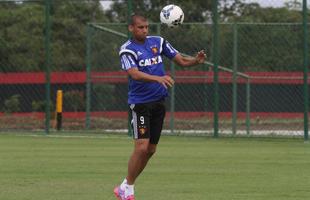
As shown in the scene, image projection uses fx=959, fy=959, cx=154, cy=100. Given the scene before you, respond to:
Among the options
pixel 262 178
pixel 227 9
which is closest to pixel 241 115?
pixel 227 9

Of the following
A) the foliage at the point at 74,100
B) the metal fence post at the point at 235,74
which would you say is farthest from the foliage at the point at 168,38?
the metal fence post at the point at 235,74

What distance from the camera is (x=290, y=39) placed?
914 inches

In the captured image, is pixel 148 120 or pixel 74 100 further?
pixel 74 100

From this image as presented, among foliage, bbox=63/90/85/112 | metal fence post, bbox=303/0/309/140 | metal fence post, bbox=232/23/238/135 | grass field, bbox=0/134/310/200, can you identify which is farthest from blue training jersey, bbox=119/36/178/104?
foliage, bbox=63/90/85/112

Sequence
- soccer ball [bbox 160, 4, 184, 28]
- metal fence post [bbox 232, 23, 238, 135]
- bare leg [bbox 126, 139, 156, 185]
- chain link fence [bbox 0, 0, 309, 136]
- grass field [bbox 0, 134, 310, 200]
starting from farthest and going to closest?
chain link fence [bbox 0, 0, 309, 136] → metal fence post [bbox 232, 23, 238, 135] → soccer ball [bbox 160, 4, 184, 28] → grass field [bbox 0, 134, 310, 200] → bare leg [bbox 126, 139, 156, 185]

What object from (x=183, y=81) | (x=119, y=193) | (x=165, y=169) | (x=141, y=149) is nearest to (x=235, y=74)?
(x=183, y=81)

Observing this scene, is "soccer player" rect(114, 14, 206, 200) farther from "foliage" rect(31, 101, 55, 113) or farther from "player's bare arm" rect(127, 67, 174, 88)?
"foliage" rect(31, 101, 55, 113)

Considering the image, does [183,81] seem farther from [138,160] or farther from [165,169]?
[138,160]

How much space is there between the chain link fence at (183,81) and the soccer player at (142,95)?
11.4 meters

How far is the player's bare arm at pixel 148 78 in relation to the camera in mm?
10094

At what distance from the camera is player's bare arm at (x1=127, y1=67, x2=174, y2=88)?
1009 centimetres

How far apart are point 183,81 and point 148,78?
13.9 m

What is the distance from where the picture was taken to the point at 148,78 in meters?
10.2

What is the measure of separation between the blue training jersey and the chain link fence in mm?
11365
